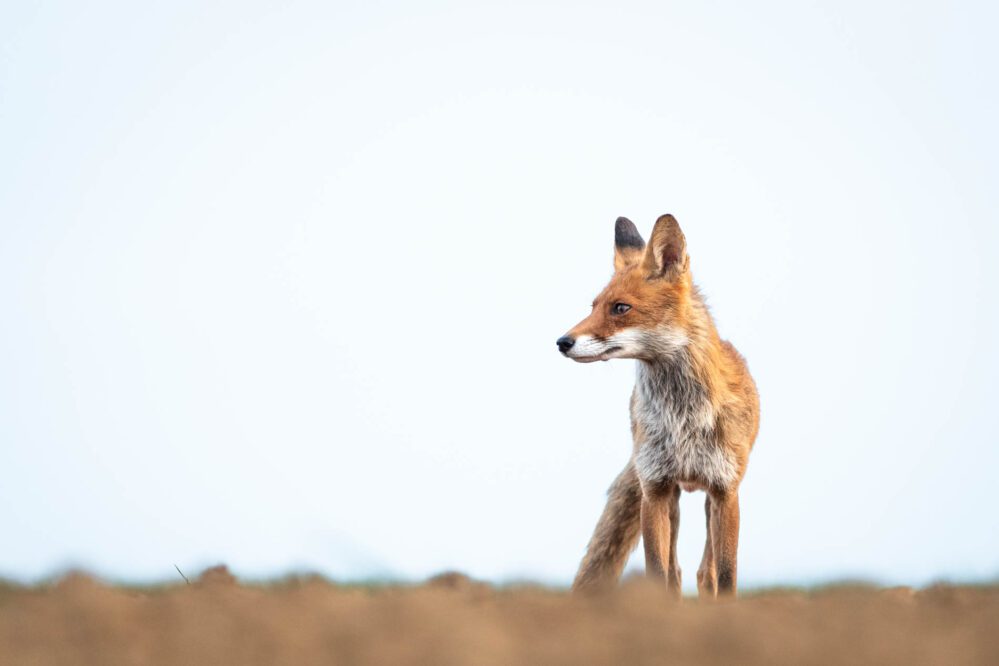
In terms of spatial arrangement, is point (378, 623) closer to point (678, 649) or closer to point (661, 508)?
point (678, 649)

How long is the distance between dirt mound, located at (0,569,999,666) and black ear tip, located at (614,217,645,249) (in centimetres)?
523

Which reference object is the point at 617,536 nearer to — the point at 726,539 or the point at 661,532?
the point at 661,532

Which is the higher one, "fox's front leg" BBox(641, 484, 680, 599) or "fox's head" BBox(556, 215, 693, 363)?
"fox's head" BBox(556, 215, 693, 363)

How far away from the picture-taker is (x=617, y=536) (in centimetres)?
874

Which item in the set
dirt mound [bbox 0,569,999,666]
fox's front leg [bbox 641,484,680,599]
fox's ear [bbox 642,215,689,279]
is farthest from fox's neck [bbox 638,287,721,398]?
dirt mound [bbox 0,569,999,666]

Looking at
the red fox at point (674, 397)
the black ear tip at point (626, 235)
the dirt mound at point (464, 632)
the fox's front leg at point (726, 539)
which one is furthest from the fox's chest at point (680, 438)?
the dirt mound at point (464, 632)

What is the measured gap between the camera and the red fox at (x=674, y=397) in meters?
7.67

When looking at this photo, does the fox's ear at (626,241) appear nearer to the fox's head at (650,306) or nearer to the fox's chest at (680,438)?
the fox's head at (650,306)

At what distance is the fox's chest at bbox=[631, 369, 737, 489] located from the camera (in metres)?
7.76

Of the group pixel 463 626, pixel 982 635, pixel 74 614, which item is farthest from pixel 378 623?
pixel 982 635

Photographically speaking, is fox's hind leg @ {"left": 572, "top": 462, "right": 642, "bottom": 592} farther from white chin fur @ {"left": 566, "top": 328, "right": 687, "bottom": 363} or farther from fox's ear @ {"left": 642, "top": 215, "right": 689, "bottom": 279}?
fox's ear @ {"left": 642, "top": 215, "right": 689, "bottom": 279}

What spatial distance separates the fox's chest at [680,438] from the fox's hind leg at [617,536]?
2.64ft

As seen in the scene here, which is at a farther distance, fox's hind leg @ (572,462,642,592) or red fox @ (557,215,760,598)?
fox's hind leg @ (572,462,642,592)

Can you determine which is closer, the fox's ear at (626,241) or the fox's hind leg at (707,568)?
the fox's hind leg at (707,568)
